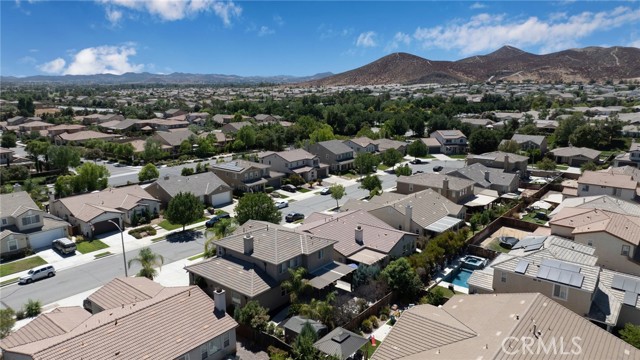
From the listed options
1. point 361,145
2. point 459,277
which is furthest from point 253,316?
point 361,145

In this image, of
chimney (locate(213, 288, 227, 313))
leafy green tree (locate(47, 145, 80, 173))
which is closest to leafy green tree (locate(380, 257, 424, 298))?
chimney (locate(213, 288, 227, 313))

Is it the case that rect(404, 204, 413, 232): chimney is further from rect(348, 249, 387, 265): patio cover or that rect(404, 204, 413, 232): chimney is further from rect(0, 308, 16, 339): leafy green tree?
rect(0, 308, 16, 339): leafy green tree

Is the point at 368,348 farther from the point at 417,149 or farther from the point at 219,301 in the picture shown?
the point at 417,149

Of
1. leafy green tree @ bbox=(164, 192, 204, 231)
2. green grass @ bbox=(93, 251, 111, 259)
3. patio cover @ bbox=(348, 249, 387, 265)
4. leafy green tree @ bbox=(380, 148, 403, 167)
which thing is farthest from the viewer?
leafy green tree @ bbox=(380, 148, 403, 167)

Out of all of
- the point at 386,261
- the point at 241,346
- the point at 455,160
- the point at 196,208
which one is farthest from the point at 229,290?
the point at 455,160

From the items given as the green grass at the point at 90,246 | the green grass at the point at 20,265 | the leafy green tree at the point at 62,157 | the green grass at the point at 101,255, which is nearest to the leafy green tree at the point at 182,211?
the green grass at the point at 101,255

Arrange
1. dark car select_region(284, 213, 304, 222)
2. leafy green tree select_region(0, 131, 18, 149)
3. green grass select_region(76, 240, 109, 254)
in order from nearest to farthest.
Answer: green grass select_region(76, 240, 109, 254) < dark car select_region(284, 213, 304, 222) < leafy green tree select_region(0, 131, 18, 149)
